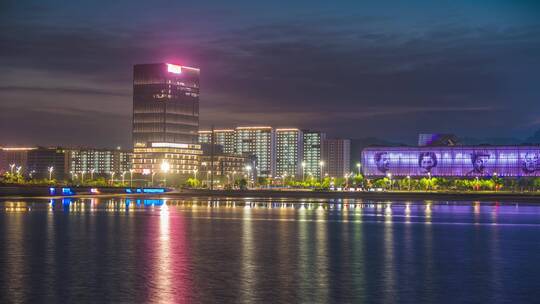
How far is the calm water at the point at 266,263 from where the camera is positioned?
2267cm

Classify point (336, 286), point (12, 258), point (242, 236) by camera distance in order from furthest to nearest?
point (242, 236) < point (12, 258) < point (336, 286)

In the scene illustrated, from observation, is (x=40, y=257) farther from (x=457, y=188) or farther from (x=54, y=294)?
(x=457, y=188)

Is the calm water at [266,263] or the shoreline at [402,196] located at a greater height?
the shoreline at [402,196]

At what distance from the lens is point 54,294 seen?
2228 cm

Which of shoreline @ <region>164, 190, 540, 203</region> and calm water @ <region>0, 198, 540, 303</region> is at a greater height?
shoreline @ <region>164, 190, 540, 203</region>

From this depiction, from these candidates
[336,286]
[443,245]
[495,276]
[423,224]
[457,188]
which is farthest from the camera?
[457,188]

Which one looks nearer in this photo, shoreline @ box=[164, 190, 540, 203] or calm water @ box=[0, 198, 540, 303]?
calm water @ box=[0, 198, 540, 303]

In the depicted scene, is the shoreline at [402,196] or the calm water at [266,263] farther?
the shoreline at [402,196]

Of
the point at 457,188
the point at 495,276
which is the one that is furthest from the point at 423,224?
the point at 457,188

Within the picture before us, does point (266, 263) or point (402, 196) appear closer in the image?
point (266, 263)

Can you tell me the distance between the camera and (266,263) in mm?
29609

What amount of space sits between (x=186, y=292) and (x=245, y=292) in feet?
6.23

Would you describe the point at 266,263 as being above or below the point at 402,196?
below

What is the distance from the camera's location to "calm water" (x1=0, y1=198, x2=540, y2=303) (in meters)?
22.7
